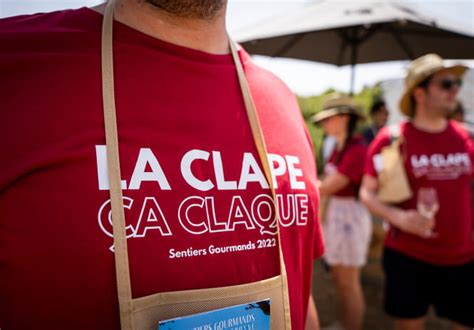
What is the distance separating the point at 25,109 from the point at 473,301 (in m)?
2.84

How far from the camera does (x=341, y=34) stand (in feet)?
16.8

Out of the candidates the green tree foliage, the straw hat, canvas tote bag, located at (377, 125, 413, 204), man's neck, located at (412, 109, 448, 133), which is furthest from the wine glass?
the green tree foliage

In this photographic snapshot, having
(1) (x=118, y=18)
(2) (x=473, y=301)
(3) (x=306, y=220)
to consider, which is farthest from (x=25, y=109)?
(2) (x=473, y=301)

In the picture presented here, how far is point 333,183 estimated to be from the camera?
137 inches

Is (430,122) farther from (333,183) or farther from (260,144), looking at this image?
(260,144)

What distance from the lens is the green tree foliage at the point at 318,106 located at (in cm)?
745

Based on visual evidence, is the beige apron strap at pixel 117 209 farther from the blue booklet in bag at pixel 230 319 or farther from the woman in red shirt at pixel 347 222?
the woman in red shirt at pixel 347 222

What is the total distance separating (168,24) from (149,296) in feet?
2.11

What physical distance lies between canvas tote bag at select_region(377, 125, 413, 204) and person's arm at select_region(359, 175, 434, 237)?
0.06 meters

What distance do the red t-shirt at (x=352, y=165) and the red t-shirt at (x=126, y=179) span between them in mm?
2404

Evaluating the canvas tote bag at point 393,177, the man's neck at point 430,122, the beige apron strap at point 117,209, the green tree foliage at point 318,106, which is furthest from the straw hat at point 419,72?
the green tree foliage at point 318,106

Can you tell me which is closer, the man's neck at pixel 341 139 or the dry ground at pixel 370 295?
the man's neck at pixel 341 139

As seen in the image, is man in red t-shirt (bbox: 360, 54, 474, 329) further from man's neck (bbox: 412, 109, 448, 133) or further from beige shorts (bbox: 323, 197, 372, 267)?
beige shorts (bbox: 323, 197, 372, 267)

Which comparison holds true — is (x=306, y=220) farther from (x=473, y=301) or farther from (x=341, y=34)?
(x=341, y=34)
